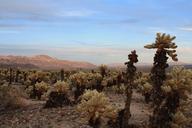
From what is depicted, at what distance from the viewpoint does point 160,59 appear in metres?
23.9

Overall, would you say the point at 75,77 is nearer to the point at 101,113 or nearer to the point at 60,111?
the point at 60,111

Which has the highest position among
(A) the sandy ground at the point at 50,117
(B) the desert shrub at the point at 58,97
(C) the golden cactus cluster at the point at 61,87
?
(C) the golden cactus cluster at the point at 61,87

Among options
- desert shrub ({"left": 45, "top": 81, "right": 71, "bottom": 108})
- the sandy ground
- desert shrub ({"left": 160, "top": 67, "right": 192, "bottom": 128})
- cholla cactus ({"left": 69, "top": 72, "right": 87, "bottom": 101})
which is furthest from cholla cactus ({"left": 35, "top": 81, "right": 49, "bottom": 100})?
desert shrub ({"left": 160, "top": 67, "right": 192, "bottom": 128})

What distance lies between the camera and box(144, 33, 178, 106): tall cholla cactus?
76.9ft

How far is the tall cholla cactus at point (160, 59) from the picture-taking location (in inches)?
923

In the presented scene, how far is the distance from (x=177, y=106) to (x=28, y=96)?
24.2 m

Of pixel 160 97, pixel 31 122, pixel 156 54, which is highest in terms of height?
pixel 156 54

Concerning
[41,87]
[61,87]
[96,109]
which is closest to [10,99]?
[61,87]

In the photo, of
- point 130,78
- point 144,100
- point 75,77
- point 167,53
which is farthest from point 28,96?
point 167,53

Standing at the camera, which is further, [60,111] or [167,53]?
[60,111]

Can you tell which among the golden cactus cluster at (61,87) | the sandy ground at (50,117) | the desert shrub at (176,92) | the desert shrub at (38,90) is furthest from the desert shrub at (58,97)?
the desert shrub at (176,92)

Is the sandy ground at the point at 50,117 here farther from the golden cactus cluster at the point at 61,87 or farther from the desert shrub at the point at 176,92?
the desert shrub at the point at 176,92

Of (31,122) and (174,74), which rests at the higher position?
(174,74)

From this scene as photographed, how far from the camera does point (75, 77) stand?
142 ft
